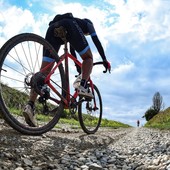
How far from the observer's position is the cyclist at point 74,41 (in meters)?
6.22

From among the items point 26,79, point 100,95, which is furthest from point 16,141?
point 100,95

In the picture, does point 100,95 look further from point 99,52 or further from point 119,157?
point 119,157

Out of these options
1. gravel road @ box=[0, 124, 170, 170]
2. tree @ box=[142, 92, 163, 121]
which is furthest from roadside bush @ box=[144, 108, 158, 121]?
gravel road @ box=[0, 124, 170, 170]

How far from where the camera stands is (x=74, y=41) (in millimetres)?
6422

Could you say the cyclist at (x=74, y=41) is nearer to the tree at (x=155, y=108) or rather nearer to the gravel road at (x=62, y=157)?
the gravel road at (x=62, y=157)

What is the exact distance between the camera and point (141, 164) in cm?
465

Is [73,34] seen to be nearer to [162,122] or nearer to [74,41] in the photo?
[74,41]

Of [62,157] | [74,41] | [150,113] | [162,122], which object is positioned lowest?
[62,157]

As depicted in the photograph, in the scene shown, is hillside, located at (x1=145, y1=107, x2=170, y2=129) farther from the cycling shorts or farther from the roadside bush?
the roadside bush

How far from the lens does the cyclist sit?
6.22 meters

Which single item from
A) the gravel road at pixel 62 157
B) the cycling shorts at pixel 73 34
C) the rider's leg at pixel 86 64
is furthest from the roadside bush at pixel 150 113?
the gravel road at pixel 62 157

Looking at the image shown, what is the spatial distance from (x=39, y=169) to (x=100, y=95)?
19.3 feet

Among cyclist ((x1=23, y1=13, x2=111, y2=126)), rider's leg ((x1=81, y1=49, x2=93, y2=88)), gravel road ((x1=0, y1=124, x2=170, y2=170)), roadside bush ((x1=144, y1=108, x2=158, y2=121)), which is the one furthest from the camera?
roadside bush ((x1=144, y1=108, x2=158, y2=121))

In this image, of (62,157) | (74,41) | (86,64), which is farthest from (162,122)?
(62,157)
